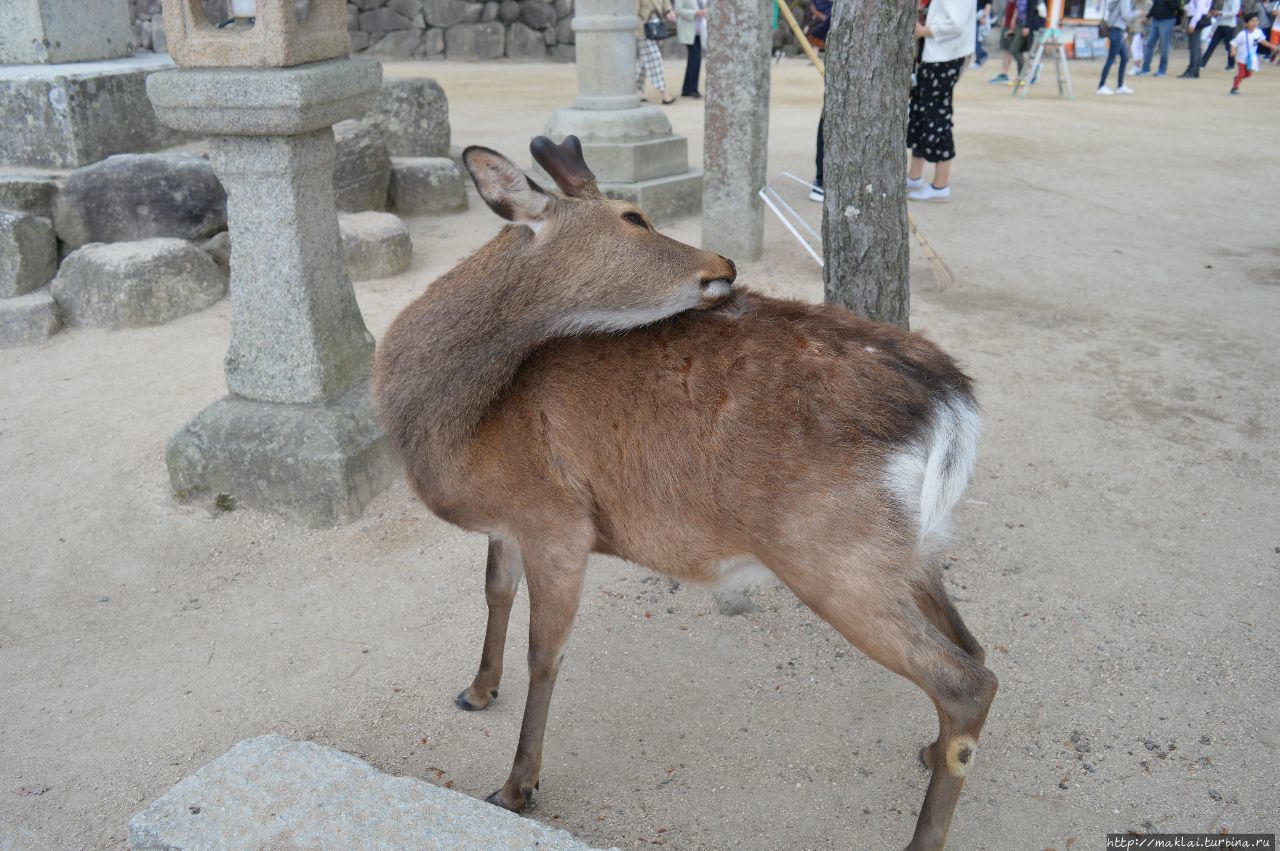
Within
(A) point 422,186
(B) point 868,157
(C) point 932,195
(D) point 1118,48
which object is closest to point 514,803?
(B) point 868,157

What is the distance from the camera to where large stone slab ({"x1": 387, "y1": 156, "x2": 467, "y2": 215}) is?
26.5ft

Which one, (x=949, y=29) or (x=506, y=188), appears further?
(x=949, y=29)

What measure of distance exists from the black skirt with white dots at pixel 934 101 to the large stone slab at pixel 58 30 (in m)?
5.78

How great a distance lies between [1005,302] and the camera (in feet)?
21.1

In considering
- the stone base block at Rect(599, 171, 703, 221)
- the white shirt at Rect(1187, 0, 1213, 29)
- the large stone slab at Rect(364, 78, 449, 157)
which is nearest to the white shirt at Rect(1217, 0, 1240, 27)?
the white shirt at Rect(1187, 0, 1213, 29)

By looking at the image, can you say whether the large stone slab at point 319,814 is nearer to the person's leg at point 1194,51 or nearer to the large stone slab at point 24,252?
the large stone slab at point 24,252

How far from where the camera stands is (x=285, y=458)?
4.07m

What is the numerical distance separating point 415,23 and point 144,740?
19606mm

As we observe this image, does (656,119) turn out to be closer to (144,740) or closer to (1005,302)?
(1005,302)

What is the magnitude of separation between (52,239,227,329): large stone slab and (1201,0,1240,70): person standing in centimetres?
1849

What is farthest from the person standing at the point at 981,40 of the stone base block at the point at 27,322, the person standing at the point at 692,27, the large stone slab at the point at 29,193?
the stone base block at the point at 27,322

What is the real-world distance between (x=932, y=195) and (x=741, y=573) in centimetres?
693

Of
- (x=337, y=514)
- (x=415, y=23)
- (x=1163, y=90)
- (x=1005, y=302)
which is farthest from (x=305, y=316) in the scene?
(x=415, y=23)

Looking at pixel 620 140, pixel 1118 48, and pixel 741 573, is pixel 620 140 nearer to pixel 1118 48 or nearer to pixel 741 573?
pixel 741 573
